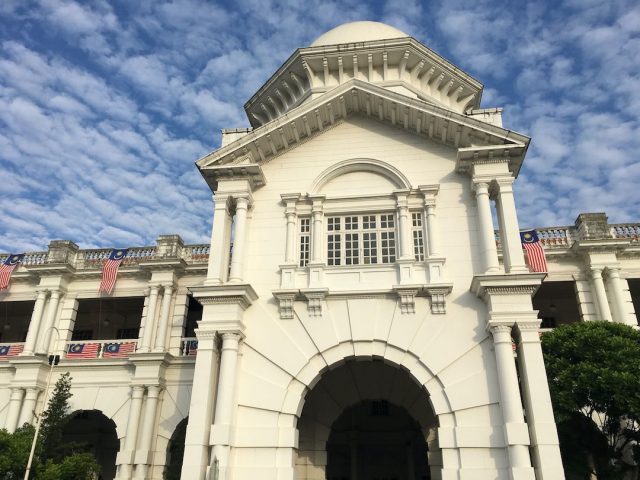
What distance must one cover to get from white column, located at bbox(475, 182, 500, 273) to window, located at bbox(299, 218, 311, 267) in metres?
6.17

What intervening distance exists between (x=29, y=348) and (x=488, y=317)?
21.5 metres

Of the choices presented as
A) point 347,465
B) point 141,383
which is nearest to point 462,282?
point 141,383

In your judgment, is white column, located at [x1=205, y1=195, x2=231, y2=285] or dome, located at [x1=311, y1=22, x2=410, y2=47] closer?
white column, located at [x1=205, y1=195, x2=231, y2=285]

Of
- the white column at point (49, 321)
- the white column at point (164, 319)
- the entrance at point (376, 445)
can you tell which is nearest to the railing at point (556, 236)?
the entrance at point (376, 445)

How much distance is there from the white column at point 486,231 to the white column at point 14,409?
21.6 meters

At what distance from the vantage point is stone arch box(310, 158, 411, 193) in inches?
780

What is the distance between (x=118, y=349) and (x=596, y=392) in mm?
20382

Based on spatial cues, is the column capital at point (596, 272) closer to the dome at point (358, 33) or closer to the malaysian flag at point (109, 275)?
the dome at point (358, 33)

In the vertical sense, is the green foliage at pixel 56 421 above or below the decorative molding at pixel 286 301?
below

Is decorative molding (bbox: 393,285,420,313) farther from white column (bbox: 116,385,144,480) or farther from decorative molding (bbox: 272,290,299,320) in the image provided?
white column (bbox: 116,385,144,480)

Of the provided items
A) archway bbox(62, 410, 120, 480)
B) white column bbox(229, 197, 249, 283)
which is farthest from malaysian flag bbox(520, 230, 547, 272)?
archway bbox(62, 410, 120, 480)

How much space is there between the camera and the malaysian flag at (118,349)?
2477cm

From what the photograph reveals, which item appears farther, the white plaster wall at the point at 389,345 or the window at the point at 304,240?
the window at the point at 304,240

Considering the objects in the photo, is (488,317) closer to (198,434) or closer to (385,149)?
(385,149)
